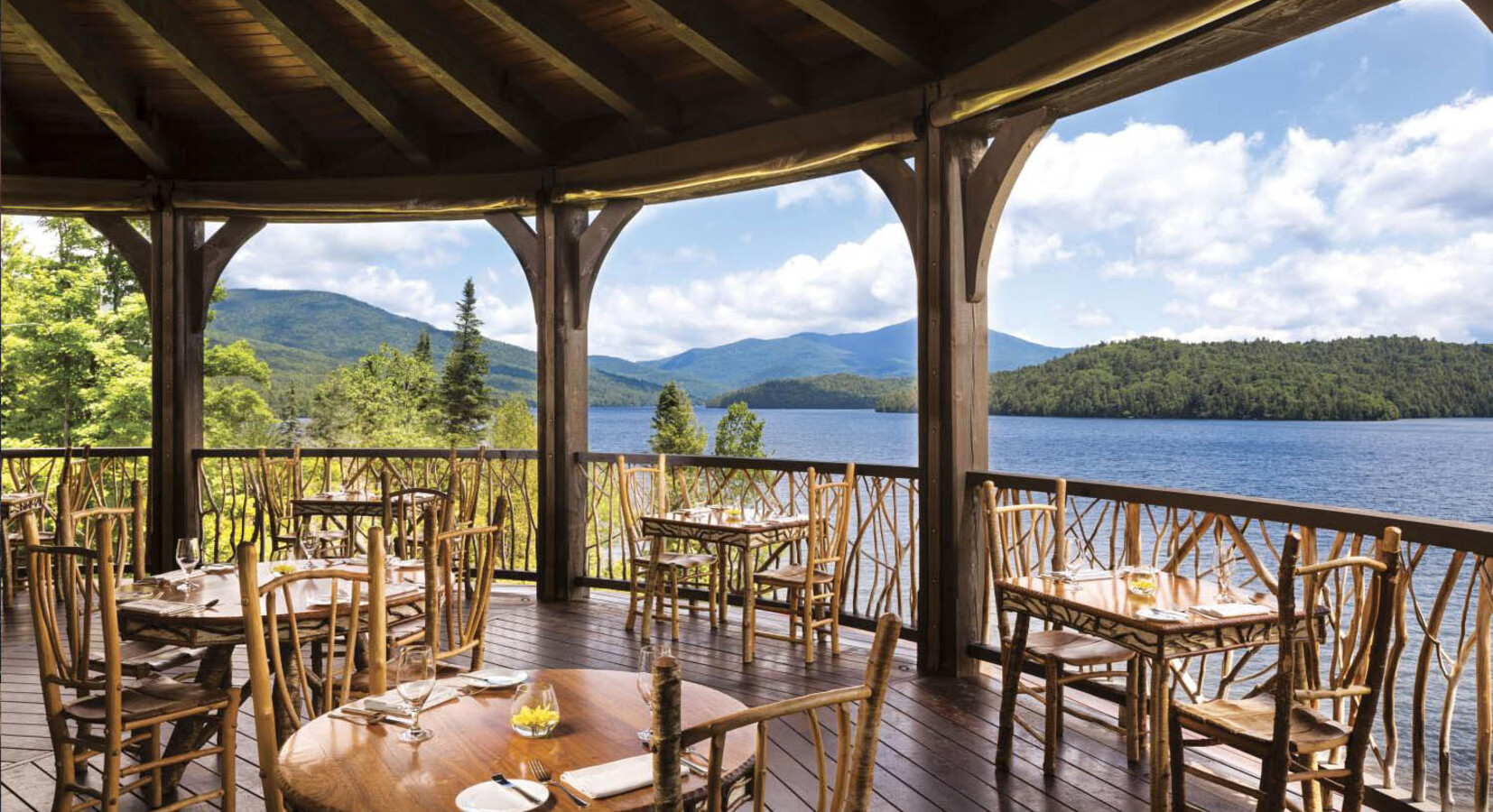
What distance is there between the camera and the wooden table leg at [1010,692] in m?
3.76

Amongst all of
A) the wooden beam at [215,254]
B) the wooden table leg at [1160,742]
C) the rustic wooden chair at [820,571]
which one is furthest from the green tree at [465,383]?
the wooden table leg at [1160,742]

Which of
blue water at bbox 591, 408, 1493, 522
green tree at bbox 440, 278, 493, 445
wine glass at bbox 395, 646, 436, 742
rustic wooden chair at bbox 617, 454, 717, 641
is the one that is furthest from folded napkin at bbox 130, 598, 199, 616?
green tree at bbox 440, 278, 493, 445

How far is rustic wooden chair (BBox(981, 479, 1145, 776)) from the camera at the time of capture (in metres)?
3.73

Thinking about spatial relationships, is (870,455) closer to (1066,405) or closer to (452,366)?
(1066,405)

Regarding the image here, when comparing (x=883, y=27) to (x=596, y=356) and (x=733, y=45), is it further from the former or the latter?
(x=596, y=356)

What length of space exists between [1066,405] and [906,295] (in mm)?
13363

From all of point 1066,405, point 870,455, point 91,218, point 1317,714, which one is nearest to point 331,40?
point 91,218

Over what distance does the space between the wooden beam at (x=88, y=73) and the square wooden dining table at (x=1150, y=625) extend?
5.63 m

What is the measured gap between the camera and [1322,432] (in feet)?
121

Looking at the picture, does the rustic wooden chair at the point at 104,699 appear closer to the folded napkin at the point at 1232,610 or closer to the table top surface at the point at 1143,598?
the table top surface at the point at 1143,598

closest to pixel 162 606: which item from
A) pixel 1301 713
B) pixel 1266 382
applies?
pixel 1301 713

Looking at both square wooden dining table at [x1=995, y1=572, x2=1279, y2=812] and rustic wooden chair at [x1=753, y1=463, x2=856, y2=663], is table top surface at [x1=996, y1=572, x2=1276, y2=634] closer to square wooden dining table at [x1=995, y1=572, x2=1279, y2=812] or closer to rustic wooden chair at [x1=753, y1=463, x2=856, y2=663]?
square wooden dining table at [x1=995, y1=572, x2=1279, y2=812]

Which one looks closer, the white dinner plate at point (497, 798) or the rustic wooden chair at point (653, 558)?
the white dinner plate at point (497, 798)

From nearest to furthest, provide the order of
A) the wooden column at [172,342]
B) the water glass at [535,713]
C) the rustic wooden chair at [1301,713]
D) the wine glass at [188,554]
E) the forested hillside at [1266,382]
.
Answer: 1. the water glass at [535,713]
2. the rustic wooden chair at [1301,713]
3. the wine glass at [188,554]
4. the wooden column at [172,342]
5. the forested hillside at [1266,382]
